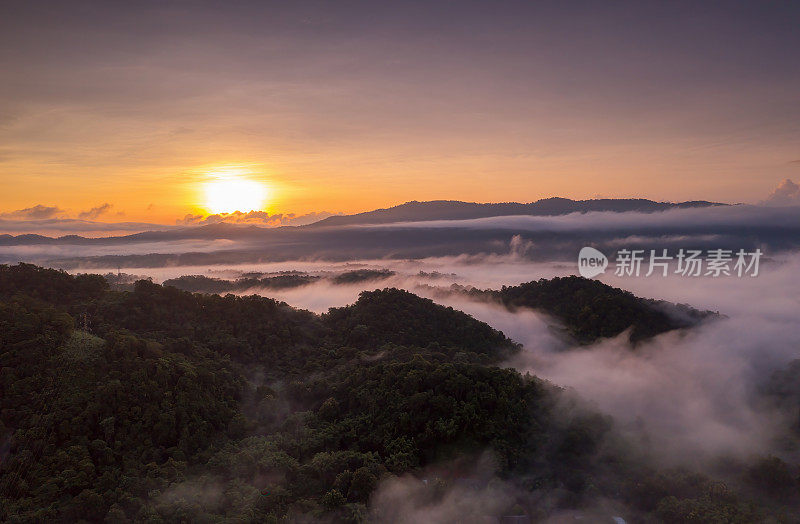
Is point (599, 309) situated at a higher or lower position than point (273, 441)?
higher

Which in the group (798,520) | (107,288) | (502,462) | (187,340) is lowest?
(798,520)

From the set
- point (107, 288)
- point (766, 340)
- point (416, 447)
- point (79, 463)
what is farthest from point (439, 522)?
point (766, 340)

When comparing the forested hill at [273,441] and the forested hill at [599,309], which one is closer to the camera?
the forested hill at [273,441]

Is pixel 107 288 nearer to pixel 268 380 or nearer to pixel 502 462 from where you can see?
pixel 268 380

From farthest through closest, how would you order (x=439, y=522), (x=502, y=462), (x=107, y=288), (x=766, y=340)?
(x=766, y=340), (x=107, y=288), (x=502, y=462), (x=439, y=522)

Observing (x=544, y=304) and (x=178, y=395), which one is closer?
(x=178, y=395)

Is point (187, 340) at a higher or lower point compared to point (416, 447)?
higher

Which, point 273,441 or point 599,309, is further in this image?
point 599,309

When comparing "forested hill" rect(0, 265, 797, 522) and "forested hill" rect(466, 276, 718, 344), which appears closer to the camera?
"forested hill" rect(0, 265, 797, 522)
